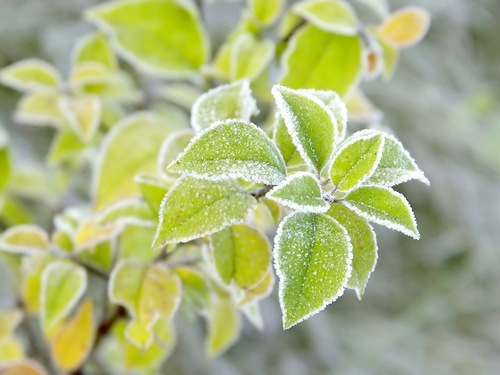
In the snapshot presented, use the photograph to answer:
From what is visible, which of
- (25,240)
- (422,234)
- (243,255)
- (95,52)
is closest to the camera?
(243,255)

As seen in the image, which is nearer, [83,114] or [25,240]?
[25,240]

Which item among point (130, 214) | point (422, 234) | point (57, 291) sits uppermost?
point (130, 214)

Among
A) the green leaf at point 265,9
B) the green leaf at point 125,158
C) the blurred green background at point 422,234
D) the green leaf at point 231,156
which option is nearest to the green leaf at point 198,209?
the green leaf at point 231,156

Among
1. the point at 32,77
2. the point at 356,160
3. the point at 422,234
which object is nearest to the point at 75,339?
the point at 32,77

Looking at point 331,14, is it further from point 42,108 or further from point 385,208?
point 42,108

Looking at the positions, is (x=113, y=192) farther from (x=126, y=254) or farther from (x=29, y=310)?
(x=29, y=310)

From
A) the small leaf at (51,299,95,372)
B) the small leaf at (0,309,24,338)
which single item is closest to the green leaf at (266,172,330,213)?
the small leaf at (51,299,95,372)
